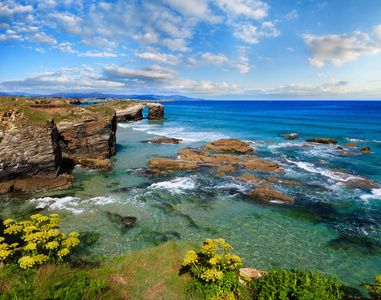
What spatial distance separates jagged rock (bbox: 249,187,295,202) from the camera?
15.3 m

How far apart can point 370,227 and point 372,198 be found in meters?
5.06

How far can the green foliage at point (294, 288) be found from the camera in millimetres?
5352

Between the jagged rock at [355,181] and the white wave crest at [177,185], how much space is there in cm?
1442

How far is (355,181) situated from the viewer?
61.5 feet

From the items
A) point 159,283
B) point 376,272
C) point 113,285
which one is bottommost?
point 376,272

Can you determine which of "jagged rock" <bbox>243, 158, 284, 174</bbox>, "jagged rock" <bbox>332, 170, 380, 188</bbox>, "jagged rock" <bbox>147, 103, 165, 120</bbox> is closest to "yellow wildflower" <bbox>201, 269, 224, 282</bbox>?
"jagged rock" <bbox>243, 158, 284, 174</bbox>

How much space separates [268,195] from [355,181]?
32.4ft

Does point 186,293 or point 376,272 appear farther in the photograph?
point 376,272

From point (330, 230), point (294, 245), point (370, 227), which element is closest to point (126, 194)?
point (294, 245)

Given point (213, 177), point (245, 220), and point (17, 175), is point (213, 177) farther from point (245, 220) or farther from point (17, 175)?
point (17, 175)

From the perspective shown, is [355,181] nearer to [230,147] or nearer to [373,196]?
[373,196]

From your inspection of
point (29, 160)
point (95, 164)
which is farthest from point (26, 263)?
point (95, 164)

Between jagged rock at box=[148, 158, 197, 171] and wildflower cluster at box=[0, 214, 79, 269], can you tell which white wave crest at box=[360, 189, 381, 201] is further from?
wildflower cluster at box=[0, 214, 79, 269]

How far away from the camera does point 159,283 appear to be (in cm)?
689
